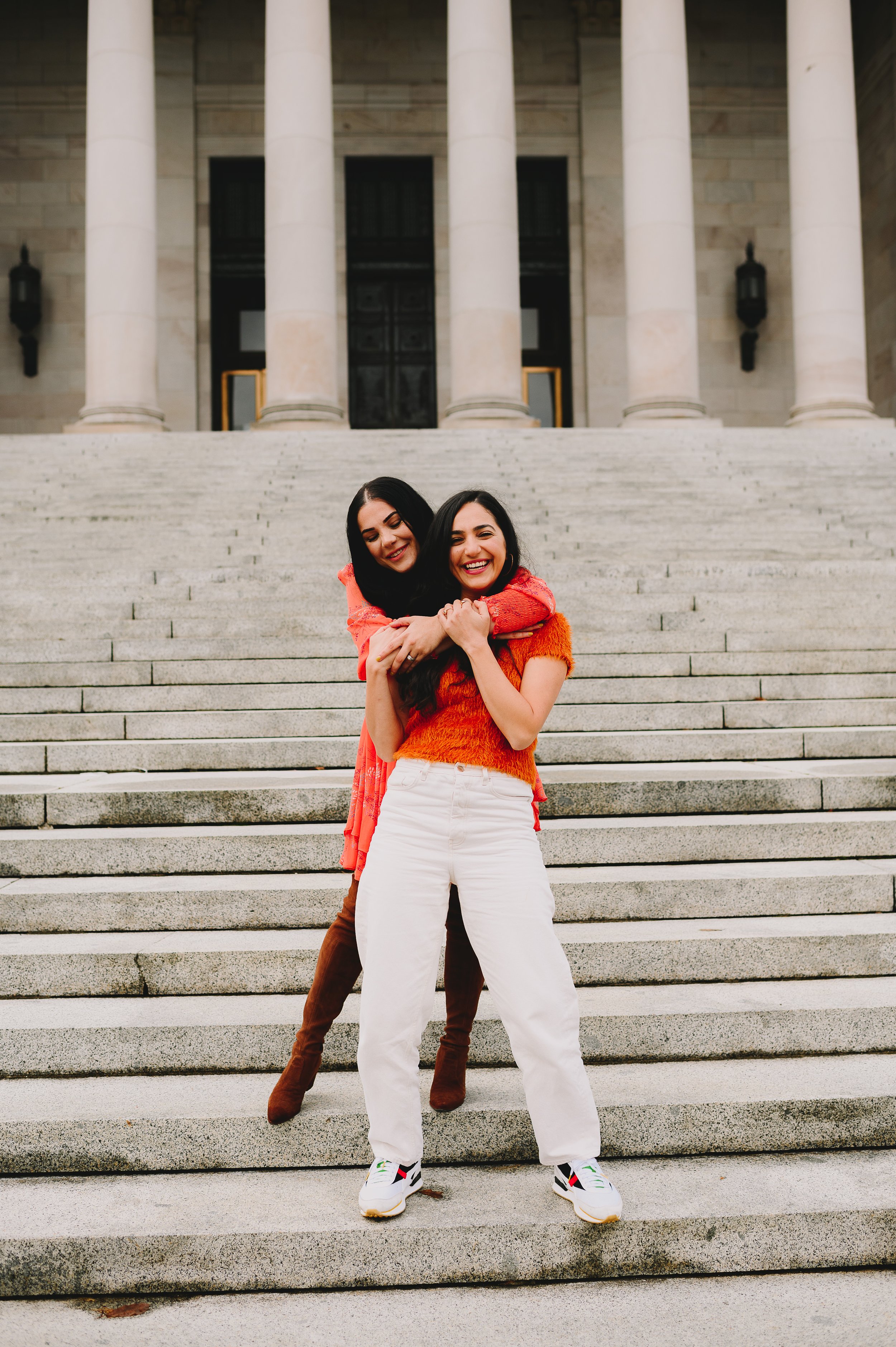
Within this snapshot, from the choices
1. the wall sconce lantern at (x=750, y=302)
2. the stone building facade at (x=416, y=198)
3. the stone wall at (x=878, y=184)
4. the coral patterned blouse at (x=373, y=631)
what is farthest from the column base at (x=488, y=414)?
the coral patterned blouse at (x=373, y=631)

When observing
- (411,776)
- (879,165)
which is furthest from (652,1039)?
(879,165)

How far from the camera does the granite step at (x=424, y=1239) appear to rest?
2.96 m

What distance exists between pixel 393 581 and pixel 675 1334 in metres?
2.08

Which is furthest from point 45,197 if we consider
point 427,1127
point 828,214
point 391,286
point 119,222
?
point 427,1127

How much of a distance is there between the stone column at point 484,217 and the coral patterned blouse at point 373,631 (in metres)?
13.7

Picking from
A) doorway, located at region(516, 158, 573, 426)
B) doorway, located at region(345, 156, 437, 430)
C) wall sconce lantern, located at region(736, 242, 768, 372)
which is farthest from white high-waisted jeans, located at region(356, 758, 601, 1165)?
wall sconce lantern, located at region(736, 242, 768, 372)

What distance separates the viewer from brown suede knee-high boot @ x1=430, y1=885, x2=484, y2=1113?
3.31 m

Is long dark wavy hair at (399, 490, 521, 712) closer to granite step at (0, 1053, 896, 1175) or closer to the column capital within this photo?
granite step at (0, 1053, 896, 1175)

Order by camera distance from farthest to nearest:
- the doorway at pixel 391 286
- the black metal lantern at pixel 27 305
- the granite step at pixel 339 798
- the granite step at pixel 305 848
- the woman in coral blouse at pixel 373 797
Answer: the doorway at pixel 391 286 → the black metal lantern at pixel 27 305 → the granite step at pixel 339 798 → the granite step at pixel 305 848 → the woman in coral blouse at pixel 373 797

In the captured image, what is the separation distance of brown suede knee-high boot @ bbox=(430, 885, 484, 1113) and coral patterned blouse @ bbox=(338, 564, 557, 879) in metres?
0.32

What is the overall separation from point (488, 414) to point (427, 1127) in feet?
45.9

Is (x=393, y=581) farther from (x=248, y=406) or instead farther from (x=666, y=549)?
(x=248, y=406)

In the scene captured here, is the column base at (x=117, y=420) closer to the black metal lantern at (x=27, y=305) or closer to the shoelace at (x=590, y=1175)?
the black metal lantern at (x=27, y=305)

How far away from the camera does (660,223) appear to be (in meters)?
16.9
